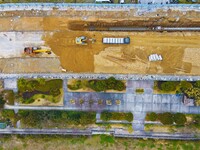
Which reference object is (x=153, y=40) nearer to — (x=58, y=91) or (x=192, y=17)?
(x=192, y=17)

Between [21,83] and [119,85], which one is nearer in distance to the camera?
[119,85]

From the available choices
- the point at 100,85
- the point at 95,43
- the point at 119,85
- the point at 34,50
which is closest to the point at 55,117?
the point at 100,85

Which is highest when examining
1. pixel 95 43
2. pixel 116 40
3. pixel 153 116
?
pixel 116 40

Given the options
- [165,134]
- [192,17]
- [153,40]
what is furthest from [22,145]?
[192,17]

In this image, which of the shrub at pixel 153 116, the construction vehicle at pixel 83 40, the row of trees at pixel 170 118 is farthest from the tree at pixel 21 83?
the row of trees at pixel 170 118

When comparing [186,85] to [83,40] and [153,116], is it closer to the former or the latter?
[153,116]

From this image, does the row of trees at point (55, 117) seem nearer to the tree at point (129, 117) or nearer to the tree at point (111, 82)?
the tree at point (129, 117)

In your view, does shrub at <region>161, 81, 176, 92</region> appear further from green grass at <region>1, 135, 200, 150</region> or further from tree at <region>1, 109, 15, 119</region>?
tree at <region>1, 109, 15, 119</region>
